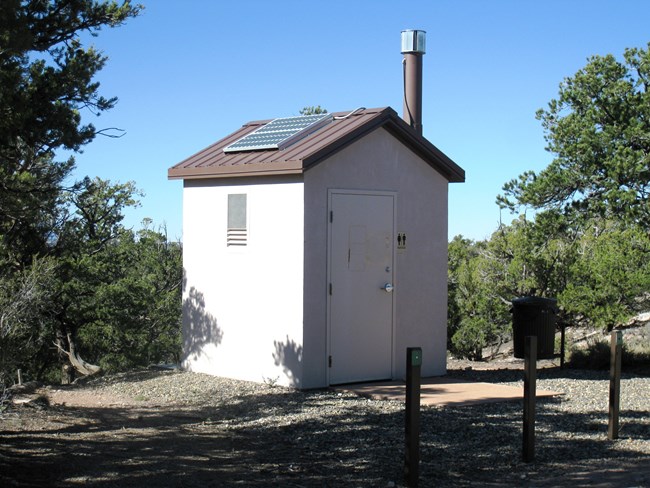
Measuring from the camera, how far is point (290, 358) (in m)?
12.0

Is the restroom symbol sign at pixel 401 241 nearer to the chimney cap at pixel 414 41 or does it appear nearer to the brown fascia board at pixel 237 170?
the brown fascia board at pixel 237 170

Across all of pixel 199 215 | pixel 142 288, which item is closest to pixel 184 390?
pixel 199 215

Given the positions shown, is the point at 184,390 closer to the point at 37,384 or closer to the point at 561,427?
the point at 37,384

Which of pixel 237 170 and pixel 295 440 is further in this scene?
pixel 237 170

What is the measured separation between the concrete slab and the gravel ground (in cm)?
22

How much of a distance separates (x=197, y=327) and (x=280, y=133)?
3.17 m

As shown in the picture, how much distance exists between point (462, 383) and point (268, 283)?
3071 mm

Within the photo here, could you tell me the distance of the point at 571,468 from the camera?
789 centimetres

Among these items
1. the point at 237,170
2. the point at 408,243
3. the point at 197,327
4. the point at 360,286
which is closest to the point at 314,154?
the point at 237,170

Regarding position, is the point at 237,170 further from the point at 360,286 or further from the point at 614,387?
the point at 614,387

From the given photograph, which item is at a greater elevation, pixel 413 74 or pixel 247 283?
pixel 413 74

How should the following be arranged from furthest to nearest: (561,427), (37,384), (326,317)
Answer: (37,384) → (326,317) → (561,427)

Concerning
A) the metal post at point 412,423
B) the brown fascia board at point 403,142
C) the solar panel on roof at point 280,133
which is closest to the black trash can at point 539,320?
the brown fascia board at point 403,142

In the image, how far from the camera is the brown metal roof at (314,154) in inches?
468
